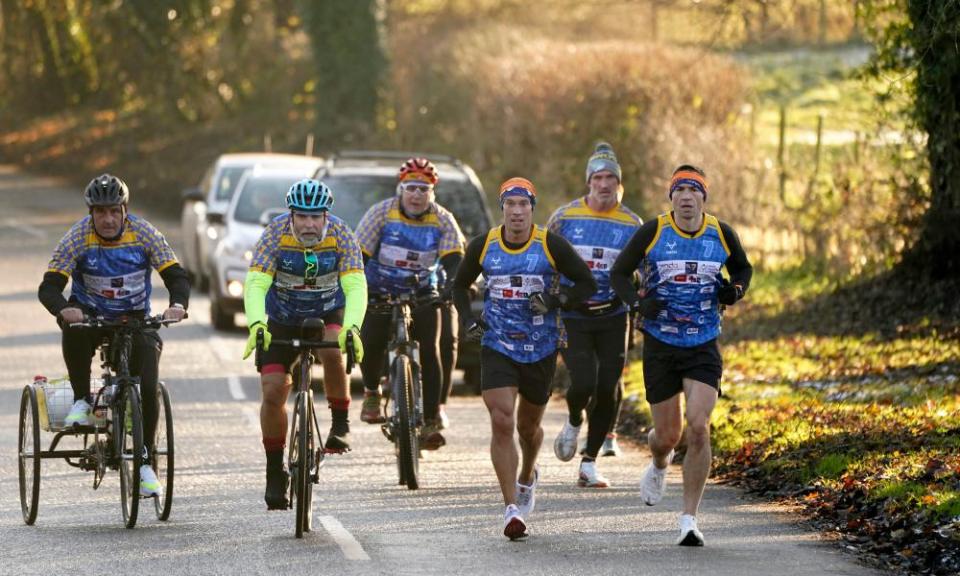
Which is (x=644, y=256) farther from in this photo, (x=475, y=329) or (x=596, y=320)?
→ (x=596, y=320)

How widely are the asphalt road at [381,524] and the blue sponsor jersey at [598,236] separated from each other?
1.25 m

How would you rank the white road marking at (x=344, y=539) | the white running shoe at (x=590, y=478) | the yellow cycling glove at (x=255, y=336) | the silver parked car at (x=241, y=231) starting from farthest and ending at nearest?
the silver parked car at (x=241, y=231) → the white running shoe at (x=590, y=478) → the yellow cycling glove at (x=255, y=336) → the white road marking at (x=344, y=539)

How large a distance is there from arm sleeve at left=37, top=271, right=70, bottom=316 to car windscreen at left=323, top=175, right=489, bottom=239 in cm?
686

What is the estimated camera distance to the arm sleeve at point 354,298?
9805mm

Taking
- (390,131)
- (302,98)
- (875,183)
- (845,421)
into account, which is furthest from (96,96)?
(845,421)

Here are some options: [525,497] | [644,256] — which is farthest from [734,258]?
[525,497]

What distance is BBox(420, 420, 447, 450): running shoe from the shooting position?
41.1ft

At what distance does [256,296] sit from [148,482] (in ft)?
4.08

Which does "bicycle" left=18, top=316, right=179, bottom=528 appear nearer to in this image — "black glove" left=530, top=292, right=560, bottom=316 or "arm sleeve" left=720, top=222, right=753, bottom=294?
"black glove" left=530, top=292, right=560, bottom=316

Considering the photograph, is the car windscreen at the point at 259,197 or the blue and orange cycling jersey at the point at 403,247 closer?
the blue and orange cycling jersey at the point at 403,247

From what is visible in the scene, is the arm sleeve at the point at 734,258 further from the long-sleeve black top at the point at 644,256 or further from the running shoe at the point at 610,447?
the running shoe at the point at 610,447

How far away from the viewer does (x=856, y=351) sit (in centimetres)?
1719

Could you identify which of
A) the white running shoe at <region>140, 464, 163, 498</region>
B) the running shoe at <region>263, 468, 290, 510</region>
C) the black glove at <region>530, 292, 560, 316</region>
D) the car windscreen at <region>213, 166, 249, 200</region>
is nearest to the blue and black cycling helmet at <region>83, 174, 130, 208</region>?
the white running shoe at <region>140, 464, 163, 498</region>

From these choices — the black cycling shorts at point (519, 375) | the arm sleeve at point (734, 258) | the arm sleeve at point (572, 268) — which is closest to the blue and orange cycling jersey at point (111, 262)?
the black cycling shorts at point (519, 375)
